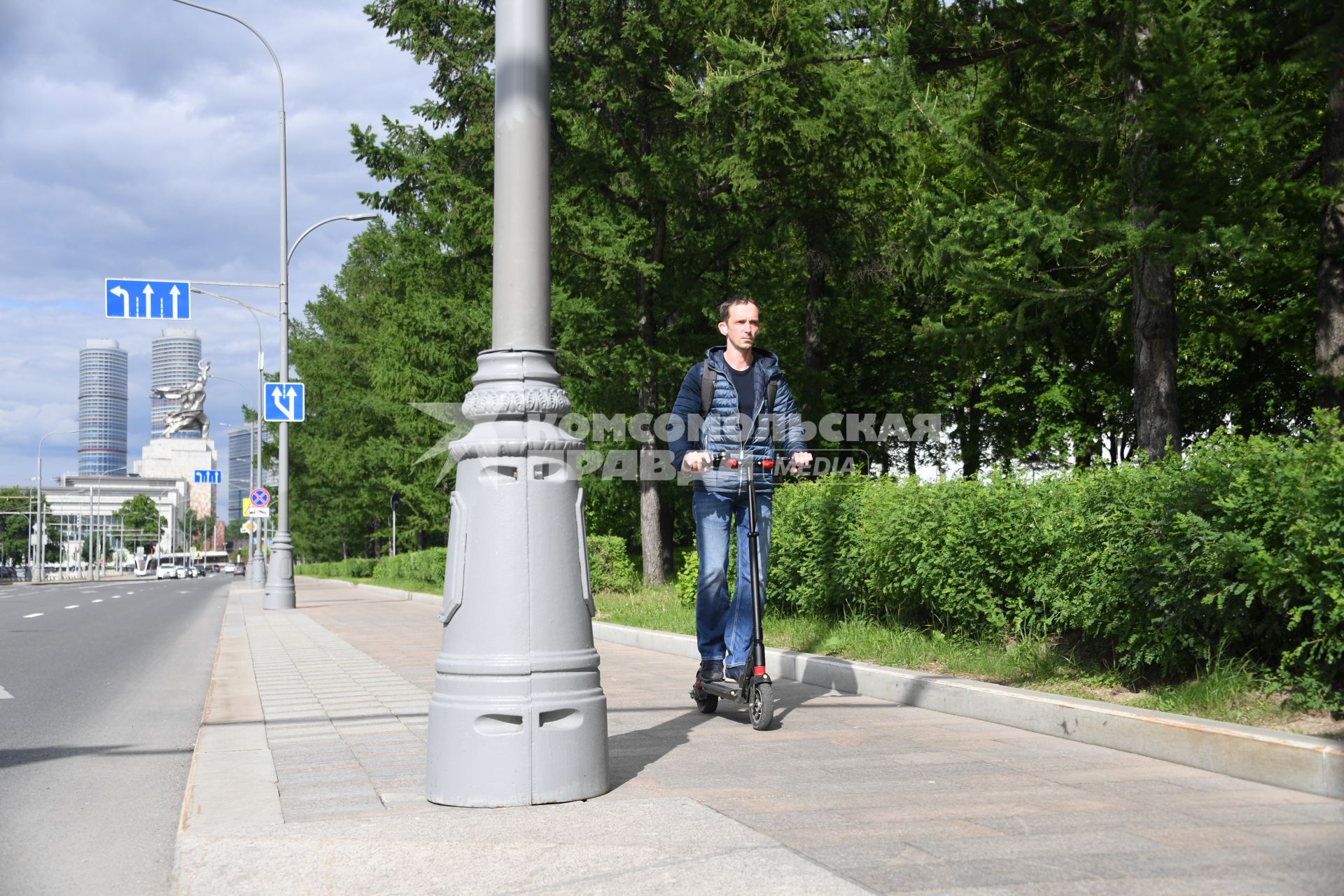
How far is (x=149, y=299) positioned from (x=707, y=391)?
19136mm

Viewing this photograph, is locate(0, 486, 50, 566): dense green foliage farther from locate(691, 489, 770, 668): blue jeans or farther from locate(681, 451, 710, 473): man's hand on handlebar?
locate(681, 451, 710, 473): man's hand on handlebar

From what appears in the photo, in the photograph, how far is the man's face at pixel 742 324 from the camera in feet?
21.4

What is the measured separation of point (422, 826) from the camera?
13.4 feet

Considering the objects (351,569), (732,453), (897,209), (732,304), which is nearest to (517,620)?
(732,453)

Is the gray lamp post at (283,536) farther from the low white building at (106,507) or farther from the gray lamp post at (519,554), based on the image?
the low white building at (106,507)

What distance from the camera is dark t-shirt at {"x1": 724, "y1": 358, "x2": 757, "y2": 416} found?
6.60 meters

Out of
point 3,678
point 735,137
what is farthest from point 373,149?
point 3,678

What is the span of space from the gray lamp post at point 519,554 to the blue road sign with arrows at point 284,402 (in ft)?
66.6

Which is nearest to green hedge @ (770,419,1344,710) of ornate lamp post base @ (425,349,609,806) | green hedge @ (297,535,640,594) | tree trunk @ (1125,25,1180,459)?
green hedge @ (297,535,640,594)

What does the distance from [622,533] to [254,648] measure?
62.1 feet

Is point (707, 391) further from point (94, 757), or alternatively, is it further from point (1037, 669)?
point (94, 757)

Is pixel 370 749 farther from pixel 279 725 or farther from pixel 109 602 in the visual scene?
pixel 109 602

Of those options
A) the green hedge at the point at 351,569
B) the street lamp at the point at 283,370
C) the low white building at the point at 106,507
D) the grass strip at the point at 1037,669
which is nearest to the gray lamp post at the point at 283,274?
the street lamp at the point at 283,370

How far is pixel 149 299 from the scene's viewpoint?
22562 millimetres
